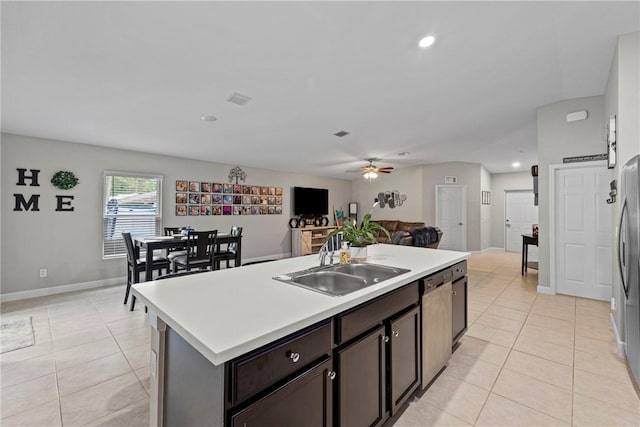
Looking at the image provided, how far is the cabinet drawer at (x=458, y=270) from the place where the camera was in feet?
7.41

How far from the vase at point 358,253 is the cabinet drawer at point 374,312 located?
19.2 inches

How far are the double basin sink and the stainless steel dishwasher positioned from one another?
0.96 ft

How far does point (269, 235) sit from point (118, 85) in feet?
16.9

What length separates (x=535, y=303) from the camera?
3641mm

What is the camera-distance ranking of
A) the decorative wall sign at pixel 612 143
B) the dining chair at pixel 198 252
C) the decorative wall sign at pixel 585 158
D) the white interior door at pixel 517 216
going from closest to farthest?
the decorative wall sign at pixel 612 143 < the decorative wall sign at pixel 585 158 < the dining chair at pixel 198 252 < the white interior door at pixel 517 216

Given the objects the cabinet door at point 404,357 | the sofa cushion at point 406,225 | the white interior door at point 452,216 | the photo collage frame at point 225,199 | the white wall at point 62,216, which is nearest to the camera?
the cabinet door at point 404,357

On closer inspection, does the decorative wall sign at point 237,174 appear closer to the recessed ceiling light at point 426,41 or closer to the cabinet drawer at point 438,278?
the recessed ceiling light at point 426,41

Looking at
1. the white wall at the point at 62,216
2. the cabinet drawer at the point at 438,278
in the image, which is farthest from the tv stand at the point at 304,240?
the cabinet drawer at the point at 438,278

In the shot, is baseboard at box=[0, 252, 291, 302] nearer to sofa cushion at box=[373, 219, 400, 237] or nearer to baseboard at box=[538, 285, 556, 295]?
sofa cushion at box=[373, 219, 400, 237]

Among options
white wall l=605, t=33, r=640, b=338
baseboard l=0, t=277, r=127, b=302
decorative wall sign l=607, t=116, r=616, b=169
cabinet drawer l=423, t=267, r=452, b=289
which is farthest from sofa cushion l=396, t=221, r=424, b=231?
baseboard l=0, t=277, r=127, b=302

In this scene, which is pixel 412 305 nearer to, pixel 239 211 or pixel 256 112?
pixel 256 112

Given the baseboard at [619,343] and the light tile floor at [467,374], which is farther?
the baseboard at [619,343]

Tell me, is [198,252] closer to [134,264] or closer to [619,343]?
[134,264]

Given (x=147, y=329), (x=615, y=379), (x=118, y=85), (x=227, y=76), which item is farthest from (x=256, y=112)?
(x=615, y=379)
